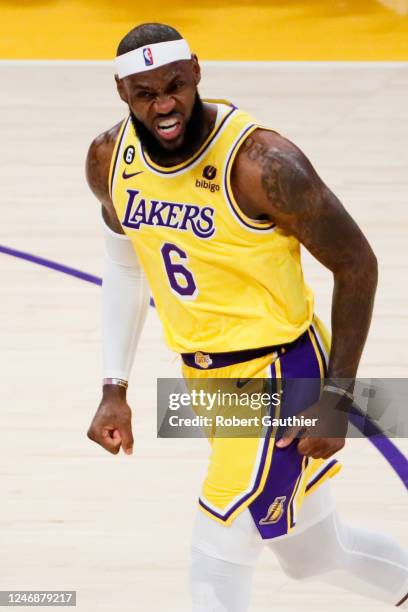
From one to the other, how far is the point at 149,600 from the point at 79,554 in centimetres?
37

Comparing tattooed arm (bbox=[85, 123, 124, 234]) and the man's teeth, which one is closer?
the man's teeth

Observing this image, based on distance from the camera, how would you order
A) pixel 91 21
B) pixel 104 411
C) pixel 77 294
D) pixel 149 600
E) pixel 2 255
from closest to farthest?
pixel 104 411
pixel 149 600
pixel 77 294
pixel 2 255
pixel 91 21

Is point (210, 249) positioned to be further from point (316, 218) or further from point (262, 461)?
point (262, 461)

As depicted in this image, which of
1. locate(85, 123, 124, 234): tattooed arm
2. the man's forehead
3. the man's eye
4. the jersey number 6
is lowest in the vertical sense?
the jersey number 6

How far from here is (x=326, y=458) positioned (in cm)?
315

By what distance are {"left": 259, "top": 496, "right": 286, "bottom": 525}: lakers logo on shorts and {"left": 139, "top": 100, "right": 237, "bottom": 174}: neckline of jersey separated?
87 centimetres

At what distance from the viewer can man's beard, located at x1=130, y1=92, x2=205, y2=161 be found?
→ 3.04 m

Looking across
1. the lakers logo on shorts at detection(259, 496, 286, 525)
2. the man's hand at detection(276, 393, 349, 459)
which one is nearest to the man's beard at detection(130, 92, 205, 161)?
the man's hand at detection(276, 393, 349, 459)

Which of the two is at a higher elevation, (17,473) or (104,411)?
(104,411)

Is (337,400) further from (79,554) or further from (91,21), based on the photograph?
(91,21)

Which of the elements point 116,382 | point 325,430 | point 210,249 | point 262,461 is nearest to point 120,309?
point 116,382

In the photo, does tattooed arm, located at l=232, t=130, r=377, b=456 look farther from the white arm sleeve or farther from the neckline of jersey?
the white arm sleeve

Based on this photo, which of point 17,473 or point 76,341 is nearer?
point 17,473

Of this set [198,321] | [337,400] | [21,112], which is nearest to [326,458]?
[337,400]
